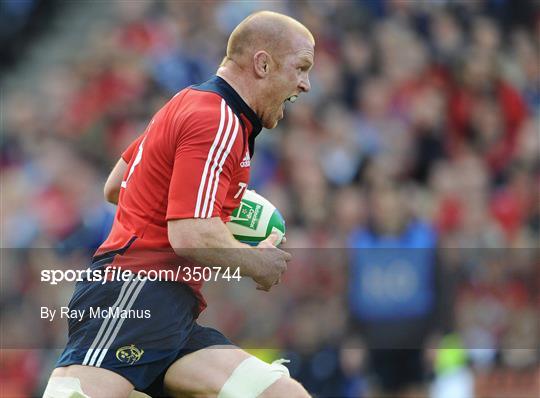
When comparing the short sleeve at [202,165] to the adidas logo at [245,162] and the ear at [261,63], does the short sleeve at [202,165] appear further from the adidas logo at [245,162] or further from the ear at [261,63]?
the ear at [261,63]

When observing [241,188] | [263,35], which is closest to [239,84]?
[263,35]

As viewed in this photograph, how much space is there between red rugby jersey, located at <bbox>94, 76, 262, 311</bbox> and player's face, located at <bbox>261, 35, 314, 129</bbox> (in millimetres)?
105

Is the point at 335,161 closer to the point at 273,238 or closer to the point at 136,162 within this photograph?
the point at 273,238

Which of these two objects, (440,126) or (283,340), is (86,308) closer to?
(283,340)

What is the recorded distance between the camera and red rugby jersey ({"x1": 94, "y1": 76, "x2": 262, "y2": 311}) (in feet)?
15.1

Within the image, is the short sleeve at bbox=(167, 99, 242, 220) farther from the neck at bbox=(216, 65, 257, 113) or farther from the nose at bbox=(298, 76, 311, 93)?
the nose at bbox=(298, 76, 311, 93)

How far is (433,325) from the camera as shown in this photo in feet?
30.1

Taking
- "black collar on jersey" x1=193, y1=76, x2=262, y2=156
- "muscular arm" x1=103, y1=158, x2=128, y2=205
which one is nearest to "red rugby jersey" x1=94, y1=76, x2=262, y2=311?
"black collar on jersey" x1=193, y1=76, x2=262, y2=156

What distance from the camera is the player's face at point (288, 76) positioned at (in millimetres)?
4984

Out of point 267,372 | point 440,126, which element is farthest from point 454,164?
point 267,372

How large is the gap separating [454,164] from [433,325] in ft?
8.56

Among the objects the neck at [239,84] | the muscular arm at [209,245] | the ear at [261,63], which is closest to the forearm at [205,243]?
the muscular arm at [209,245]

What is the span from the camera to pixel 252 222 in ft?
17.0

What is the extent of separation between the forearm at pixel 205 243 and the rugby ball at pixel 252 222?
0.49 m
